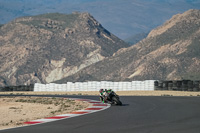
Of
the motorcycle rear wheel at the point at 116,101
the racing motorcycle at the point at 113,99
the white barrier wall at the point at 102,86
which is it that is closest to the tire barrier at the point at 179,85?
the white barrier wall at the point at 102,86

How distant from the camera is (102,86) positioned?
176 ft

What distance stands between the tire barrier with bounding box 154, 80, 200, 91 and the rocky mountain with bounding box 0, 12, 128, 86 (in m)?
83.0

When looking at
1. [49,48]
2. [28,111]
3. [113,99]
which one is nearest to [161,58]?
[49,48]

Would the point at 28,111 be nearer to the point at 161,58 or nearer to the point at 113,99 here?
the point at 113,99

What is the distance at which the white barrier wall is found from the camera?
49028mm

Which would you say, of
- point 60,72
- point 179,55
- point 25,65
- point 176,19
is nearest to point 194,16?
point 176,19

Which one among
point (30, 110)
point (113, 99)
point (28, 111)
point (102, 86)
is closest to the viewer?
point (28, 111)

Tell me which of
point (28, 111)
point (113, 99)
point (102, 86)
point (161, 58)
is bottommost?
point (28, 111)

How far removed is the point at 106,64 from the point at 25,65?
1282 inches

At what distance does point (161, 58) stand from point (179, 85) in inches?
2260

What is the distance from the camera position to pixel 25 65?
135m

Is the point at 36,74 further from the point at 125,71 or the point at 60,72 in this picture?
the point at 125,71

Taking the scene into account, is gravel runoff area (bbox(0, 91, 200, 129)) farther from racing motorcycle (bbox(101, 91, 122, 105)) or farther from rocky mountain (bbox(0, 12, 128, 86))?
rocky mountain (bbox(0, 12, 128, 86))

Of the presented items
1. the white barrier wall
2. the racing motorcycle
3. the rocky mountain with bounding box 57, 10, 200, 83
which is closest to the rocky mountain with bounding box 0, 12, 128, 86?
the rocky mountain with bounding box 57, 10, 200, 83
